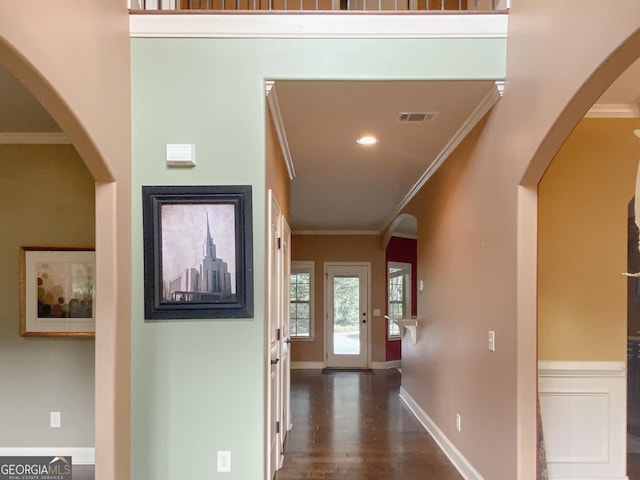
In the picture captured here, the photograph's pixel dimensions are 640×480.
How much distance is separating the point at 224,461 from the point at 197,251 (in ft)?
4.02

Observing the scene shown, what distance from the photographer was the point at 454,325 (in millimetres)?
3947

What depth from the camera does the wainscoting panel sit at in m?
3.27

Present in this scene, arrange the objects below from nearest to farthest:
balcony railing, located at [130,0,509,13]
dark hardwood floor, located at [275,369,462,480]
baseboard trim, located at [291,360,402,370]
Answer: dark hardwood floor, located at [275,369,462,480]
balcony railing, located at [130,0,509,13]
baseboard trim, located at [291,360,402,370]

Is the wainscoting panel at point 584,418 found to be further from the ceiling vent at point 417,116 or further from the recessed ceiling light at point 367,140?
the recessed ceiling light at point 367,140

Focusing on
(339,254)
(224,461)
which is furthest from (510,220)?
(339,254)

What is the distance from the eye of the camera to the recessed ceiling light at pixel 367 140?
3.83 m

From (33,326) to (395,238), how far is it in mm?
7185

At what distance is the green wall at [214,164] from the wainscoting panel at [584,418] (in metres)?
1.99

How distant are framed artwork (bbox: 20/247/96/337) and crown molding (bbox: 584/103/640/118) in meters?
3.94

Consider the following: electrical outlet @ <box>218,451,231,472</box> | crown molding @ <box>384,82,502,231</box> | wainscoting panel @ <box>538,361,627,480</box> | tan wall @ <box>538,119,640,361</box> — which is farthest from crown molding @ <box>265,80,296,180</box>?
wainscoting panel @ <box>538,361,627,480</box>

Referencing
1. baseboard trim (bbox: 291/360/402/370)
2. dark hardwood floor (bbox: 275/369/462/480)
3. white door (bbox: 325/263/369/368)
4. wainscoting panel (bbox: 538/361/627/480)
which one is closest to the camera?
wainscoting panel (bbox: 538/361/627/480)

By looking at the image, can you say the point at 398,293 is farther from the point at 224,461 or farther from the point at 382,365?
the point at 224,461

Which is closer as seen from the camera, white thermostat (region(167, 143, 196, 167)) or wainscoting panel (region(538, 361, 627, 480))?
white thermostat (region(167, 143, 196, 167))

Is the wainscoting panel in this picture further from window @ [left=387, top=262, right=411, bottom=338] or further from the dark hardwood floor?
Answer: window @ [left=387, top=262, right=411, bottom=338]
